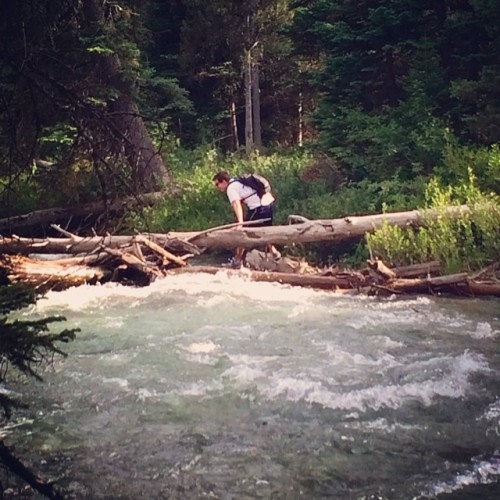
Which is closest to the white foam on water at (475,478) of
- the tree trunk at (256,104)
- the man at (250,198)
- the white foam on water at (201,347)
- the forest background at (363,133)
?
the white foam on water at (201,347)

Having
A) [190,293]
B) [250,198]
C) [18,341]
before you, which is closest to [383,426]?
[18,341]

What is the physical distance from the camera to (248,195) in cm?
1302

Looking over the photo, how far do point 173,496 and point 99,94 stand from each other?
1352 centimetres

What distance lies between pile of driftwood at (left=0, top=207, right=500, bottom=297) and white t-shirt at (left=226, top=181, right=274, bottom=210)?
83cm

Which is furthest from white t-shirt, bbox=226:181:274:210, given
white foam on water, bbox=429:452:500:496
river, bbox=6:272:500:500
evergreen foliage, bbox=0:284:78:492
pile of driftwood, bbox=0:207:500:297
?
evergreen foliage, bbox=0:284:78:492

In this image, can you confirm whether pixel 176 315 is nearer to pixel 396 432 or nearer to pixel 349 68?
pixel 396 432

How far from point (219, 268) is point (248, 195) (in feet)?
5.32

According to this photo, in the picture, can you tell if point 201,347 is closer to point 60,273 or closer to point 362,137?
point 60,273

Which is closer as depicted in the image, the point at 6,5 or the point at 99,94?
the point at 6,5

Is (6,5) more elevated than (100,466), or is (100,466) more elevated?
(6,5)

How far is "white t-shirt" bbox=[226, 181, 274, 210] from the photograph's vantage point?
12875mm

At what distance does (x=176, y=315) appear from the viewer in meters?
A: 9.79

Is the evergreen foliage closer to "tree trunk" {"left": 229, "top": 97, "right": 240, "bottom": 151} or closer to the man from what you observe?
the man

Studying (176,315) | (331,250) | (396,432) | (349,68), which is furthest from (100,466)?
(349,68)
